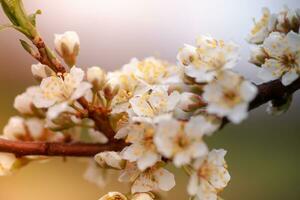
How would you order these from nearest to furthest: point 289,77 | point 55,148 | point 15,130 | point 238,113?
point 238,113 → point 289,77 → point 55,148 → point 15,130

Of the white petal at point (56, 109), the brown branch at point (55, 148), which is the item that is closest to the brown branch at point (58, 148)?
the brown branch at point (55, 148)

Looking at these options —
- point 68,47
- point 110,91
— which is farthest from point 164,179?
point 68,47

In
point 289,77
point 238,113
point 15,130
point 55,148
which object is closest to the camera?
point 238,113

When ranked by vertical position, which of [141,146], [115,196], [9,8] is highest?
[9,8]

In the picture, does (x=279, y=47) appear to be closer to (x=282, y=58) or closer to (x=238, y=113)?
(x=282, y=58)

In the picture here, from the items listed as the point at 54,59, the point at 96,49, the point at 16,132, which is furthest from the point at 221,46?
the point at 96,49

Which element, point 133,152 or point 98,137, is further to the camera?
point 98,137

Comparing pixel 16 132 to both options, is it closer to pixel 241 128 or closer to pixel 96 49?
pixel 241 128

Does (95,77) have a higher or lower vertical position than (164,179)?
higher
